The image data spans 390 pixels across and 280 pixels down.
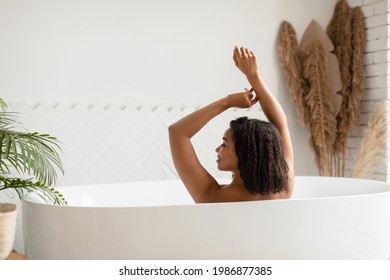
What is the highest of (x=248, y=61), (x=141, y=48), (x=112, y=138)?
(x=141, y=48)

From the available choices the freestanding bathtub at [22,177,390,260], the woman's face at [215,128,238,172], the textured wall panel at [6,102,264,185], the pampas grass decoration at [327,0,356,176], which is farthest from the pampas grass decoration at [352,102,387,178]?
the woman's face at [215,128,238,172]

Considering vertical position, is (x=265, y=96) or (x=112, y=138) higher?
(x=265, y=96)

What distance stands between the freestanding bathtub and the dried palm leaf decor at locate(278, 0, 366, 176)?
213 cm

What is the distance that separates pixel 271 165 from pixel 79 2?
2.28 m

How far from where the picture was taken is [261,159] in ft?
7.46

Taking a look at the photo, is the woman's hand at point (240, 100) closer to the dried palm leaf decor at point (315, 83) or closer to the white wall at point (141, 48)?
the white wall at point (141, 48)

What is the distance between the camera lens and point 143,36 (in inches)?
165

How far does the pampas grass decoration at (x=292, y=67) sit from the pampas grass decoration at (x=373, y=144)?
19.3 inches

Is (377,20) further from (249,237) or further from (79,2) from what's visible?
(249,237)

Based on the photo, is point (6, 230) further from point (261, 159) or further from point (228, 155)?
point (261, 159)

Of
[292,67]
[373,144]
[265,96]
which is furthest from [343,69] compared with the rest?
[265,96]

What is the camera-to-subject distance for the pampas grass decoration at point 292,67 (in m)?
4.58

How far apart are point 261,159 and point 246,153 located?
7 centimetres

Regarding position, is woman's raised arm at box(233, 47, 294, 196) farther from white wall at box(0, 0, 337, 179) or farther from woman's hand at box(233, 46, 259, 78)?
white wall at box(0, 0, 337, 179)
